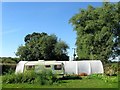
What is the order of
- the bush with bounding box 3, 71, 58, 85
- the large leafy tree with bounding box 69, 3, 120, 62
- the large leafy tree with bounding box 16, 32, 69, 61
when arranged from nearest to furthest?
the bush with bounding box 3, 71, 58, 85 < the large leafy tree with bounding box 69, 3, 120, 62 < the large leafy tree with bounding box 16, 32, 69, 61

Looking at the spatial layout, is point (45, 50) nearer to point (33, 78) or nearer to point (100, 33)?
point (100, 33)

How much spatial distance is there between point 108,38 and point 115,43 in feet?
4.80

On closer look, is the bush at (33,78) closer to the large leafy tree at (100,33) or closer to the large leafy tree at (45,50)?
the large leafy tree at (100,33)

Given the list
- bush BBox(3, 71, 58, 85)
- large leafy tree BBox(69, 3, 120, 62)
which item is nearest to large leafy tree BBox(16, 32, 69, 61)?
large leafy tree BBox(69, 3, 120, 62)

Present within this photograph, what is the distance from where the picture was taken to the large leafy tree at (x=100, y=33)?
41656 mm

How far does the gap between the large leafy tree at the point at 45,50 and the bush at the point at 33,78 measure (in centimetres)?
3166

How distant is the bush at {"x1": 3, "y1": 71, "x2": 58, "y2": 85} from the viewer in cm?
2008

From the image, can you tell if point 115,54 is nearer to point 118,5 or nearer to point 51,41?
point 118,5

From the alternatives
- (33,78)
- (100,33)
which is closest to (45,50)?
(100,33)

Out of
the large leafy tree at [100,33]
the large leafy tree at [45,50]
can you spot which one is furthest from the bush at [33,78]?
the large leafy tree at [45,50]

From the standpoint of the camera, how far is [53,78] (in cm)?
2128

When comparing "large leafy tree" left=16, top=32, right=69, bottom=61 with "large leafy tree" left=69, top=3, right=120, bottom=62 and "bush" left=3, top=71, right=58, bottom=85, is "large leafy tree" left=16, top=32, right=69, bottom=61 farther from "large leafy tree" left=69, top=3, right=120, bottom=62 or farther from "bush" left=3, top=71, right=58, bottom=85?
"bush" left=3, top=71, right=58, bottom=85

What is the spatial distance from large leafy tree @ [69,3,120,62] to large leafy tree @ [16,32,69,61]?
1134 centimetres

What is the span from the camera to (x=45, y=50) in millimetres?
54594
